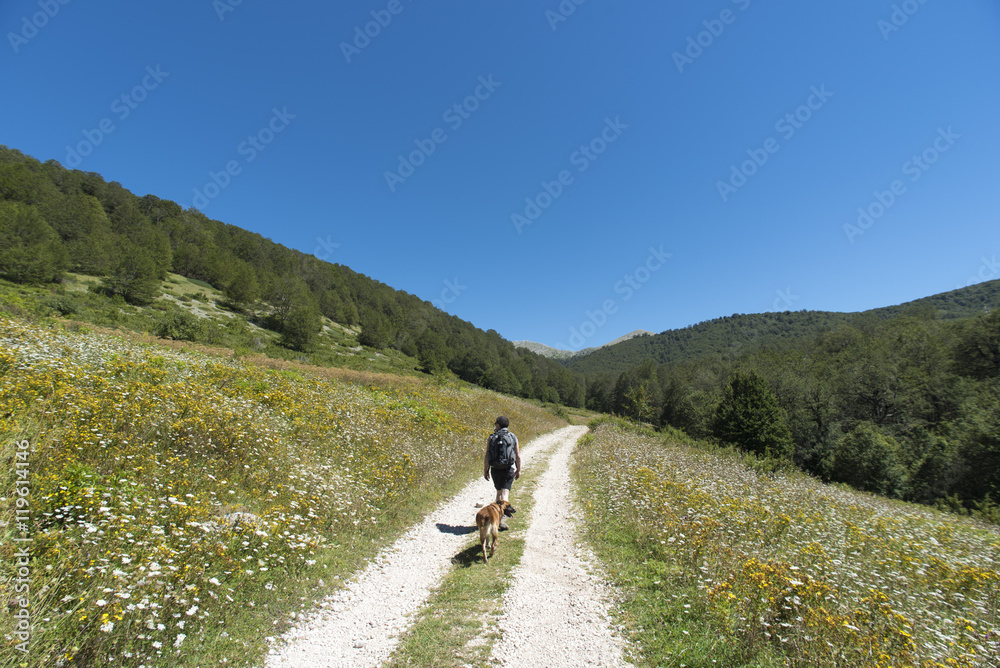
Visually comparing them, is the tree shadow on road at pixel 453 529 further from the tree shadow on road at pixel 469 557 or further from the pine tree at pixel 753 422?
the pine tree at pixel 753 422

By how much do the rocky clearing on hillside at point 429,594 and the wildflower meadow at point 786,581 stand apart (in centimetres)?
53

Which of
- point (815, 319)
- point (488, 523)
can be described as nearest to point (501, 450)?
point (488, 523)

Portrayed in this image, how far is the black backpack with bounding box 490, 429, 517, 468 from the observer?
7.79m

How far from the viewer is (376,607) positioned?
481 centimetres

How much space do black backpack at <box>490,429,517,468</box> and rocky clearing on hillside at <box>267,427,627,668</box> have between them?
5.21ft

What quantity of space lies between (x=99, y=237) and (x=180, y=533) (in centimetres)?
6311

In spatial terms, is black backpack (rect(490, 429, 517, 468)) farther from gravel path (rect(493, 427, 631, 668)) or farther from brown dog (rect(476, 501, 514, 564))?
gravel path (rect(493, 427, 631, 668))

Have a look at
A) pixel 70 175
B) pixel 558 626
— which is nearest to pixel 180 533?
pixel 558 626

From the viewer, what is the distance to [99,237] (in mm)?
44906

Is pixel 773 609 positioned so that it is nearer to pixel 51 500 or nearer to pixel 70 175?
pixel 51 500

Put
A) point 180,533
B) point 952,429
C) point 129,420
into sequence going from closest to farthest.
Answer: point 180,533 → point 129,420 → point 952,429

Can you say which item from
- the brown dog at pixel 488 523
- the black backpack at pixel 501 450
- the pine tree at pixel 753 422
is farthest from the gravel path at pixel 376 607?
the pine tree at pixel 753 422

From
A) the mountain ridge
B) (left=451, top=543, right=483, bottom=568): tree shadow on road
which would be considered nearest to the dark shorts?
(left=451, top=543, right=483, bottom=568): tree shadow on road

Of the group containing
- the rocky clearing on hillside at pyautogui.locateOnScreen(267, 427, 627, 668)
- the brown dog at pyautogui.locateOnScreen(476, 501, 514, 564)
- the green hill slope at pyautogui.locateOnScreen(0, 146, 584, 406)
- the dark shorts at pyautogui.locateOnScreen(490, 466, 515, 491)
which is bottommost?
the rocky clearing on hillside at pyautogui.locateOnScreen(267, 427, 627, 668)
